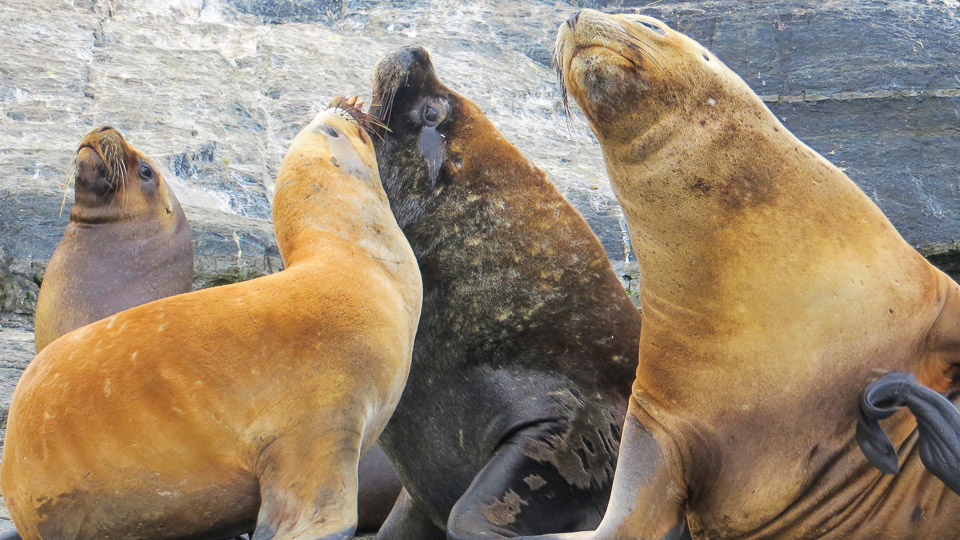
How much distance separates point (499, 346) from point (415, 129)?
105cm

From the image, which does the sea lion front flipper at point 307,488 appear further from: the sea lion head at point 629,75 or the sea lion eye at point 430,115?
the sea lion eye at point 430,115

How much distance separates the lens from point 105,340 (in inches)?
111

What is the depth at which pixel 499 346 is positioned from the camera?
3754 millimetres

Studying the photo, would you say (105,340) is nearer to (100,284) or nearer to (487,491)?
(487,491)

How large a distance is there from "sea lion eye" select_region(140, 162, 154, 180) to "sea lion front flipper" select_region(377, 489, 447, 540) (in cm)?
242

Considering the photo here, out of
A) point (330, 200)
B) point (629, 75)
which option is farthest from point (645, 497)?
point (330, 200)

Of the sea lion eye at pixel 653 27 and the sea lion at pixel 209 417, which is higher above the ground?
the sea lion eye at pixel 653 27

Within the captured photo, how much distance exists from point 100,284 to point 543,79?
6200mm

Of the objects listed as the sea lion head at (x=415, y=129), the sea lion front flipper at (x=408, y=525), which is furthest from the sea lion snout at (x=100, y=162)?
the sea lion front flipper at (x=408, y=525)

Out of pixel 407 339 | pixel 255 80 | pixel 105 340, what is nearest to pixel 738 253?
pixel 407 339

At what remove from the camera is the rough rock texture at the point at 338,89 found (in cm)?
727

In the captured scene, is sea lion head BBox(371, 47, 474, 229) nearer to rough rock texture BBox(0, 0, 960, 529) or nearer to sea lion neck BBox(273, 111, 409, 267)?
sea lion neck BBox(273, 111, 409, 267)

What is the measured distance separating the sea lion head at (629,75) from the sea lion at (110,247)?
296cm

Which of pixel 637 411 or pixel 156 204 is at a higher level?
pixel 637 411
